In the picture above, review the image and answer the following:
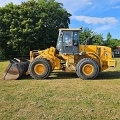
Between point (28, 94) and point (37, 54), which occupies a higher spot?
point (37, 54)

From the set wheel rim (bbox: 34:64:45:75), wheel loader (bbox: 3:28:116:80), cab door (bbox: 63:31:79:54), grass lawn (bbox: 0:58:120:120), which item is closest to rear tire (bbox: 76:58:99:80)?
wheel loader (bbox: 3:28:116:80)

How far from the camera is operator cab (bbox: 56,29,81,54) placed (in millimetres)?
14328

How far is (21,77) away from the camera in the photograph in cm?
1446

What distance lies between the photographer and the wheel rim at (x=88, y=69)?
13766 millimetres

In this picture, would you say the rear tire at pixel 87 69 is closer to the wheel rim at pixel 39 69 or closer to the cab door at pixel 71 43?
the cab door at pixel 71 43

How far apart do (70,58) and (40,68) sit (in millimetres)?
1663

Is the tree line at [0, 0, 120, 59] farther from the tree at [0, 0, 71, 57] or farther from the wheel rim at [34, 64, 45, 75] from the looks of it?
the wheel rim at [34, 64, 45, 75]

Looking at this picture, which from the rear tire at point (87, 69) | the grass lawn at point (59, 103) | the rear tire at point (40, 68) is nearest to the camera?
the grass lawn at point (59, 103)

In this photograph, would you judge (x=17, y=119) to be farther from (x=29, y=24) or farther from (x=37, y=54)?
(x=29, y=24)

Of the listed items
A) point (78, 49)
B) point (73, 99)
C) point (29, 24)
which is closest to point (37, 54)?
point (78, 49)

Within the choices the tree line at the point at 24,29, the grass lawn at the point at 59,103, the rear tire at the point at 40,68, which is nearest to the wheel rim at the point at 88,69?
the rear tire at the point at 40,68

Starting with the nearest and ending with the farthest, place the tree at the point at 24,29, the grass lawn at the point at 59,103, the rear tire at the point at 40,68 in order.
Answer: the grass lawn at the point at 59,103 < the rear tire at the point at 40,68 < the tree at the point at 24,29

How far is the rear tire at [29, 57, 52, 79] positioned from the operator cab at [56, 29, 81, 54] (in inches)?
46.5

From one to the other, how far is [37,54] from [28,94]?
5.89 m
